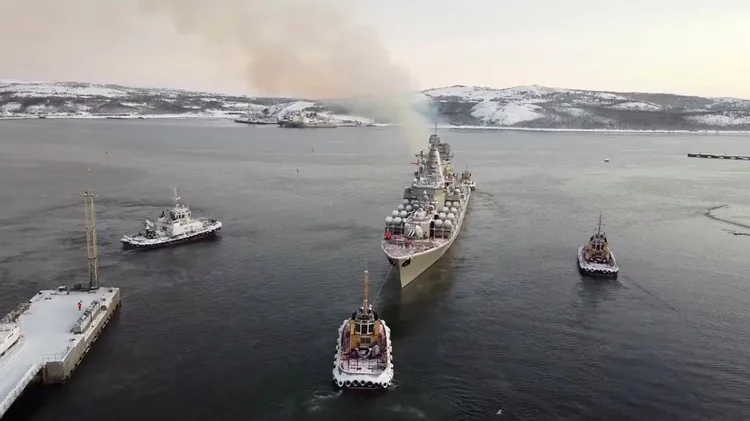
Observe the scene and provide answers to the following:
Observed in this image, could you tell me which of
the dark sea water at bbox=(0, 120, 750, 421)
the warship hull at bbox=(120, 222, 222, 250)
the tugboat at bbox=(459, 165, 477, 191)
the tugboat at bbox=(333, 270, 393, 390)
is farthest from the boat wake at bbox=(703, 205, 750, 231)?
the warship hull at bbox=(120, 222, 222, 250)

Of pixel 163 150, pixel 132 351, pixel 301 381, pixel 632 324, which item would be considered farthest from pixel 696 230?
pixel 163 150

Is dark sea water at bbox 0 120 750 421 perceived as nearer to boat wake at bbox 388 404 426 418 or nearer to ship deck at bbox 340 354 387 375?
boat wake at bbox 388 404 426 418

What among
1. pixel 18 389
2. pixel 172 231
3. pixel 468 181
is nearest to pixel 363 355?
pixel 18 389

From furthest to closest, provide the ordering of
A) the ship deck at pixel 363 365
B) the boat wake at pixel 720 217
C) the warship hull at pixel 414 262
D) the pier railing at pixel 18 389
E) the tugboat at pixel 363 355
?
the boat wake at pixel 720 217 → the warship hull at pixel 414 262 → the ship deck at pixel 363 365 → the tugboat at pixel 363 355 → the pier railing at pixel 18 389

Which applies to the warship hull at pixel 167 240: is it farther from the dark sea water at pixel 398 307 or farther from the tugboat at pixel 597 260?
the tugboat at pixel 597 260

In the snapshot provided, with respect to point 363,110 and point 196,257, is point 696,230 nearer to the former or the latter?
point 363,110

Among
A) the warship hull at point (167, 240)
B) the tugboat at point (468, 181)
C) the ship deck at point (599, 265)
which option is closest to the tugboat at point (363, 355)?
the ship deck at point (599, 265)

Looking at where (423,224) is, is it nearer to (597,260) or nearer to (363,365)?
(597,260)
